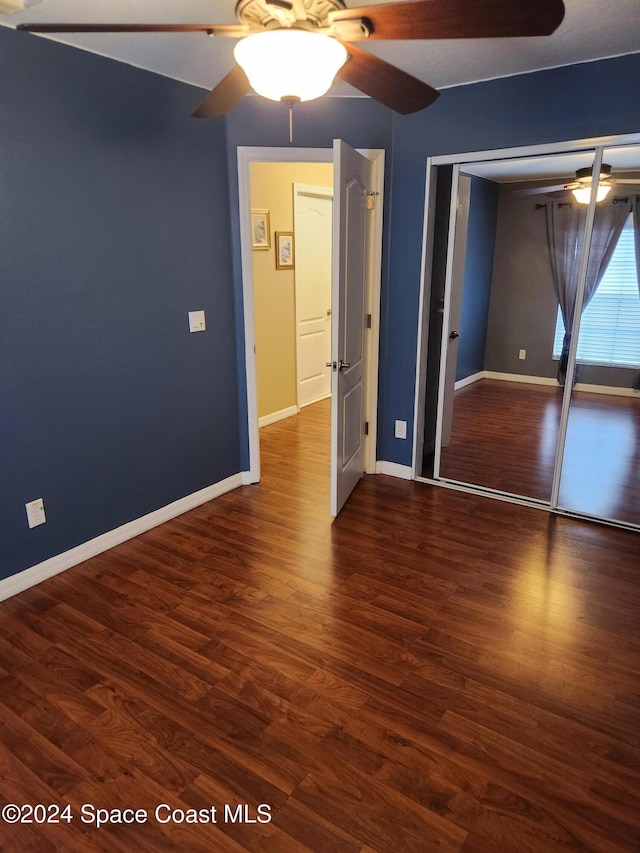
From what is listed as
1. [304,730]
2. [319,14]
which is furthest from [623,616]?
[319,14]

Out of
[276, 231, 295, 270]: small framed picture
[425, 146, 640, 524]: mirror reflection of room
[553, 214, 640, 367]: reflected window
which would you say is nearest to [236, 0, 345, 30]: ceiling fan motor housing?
[425, 146, 640, 524]: mirror reflection of room

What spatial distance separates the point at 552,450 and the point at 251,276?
2700 mm

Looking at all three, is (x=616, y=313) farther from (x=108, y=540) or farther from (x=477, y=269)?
(x=108, y=540)

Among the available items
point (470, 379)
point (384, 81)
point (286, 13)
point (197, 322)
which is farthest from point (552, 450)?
point (286, 13)

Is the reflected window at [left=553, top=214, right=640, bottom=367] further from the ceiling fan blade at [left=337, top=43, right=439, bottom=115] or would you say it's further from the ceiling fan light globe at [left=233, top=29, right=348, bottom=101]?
the ceiling fan light globe at [left=233, top=29, right=348, bottom=101]

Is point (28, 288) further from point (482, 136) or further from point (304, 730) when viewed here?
point (482, 136)

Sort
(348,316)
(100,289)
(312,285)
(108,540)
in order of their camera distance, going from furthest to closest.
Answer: (312,285) → (348,316) → (108,540) → (100,289)

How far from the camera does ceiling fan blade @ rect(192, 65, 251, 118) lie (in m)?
1.76

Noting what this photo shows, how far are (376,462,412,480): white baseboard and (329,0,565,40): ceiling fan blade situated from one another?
277 cm

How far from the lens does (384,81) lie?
1.68 meters

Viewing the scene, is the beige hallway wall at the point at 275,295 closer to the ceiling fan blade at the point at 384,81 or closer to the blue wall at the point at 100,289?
the blue wall at the point at 100,289

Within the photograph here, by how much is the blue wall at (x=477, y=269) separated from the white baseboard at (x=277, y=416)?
1.69 m

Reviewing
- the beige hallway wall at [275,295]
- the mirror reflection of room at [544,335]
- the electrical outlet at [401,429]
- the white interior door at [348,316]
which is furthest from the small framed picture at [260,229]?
the electrical outlet at [401,429]

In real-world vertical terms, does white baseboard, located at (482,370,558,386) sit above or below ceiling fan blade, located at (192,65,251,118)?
below
